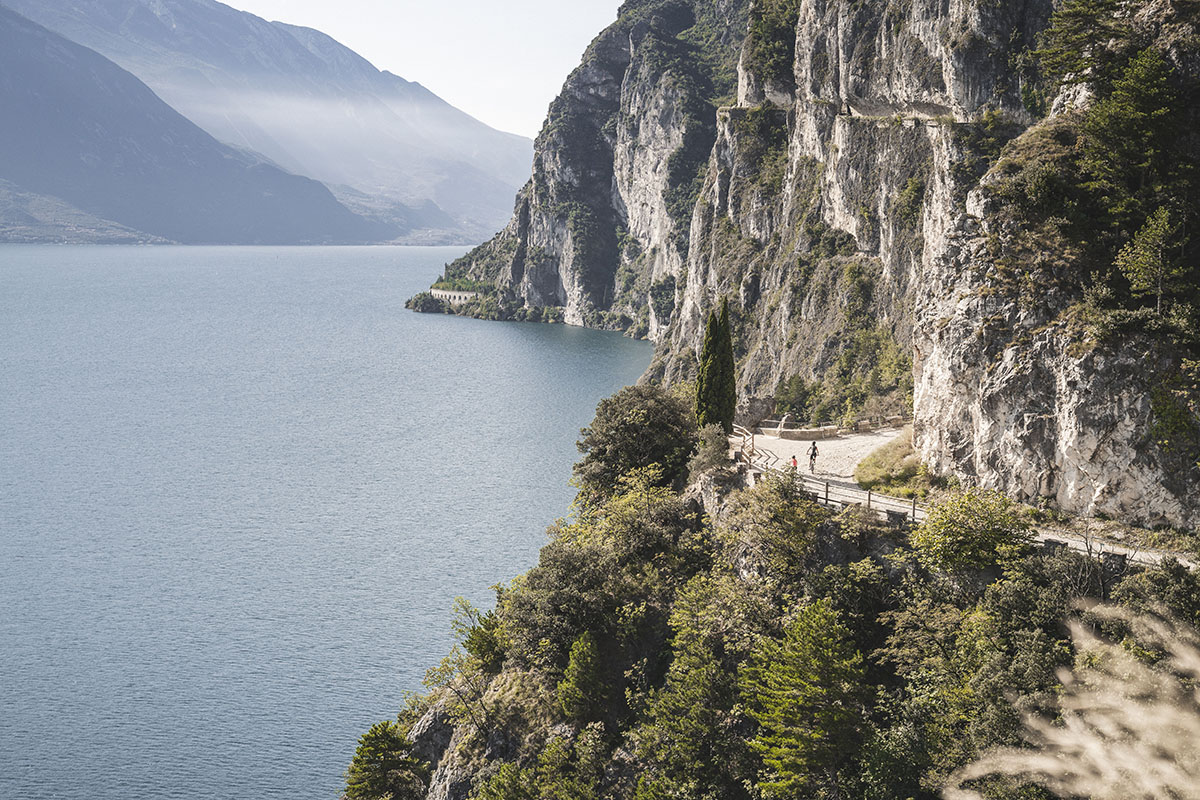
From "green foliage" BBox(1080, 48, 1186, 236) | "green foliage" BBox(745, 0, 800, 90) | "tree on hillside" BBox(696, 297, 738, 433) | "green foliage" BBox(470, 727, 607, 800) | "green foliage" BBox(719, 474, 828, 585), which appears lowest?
"green foliage" BBox(470, 727, 607, 800)

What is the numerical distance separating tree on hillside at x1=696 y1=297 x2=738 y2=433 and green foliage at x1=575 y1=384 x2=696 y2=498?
7.93 feet

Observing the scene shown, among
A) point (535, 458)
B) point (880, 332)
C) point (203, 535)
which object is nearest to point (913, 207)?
point (880, 332)

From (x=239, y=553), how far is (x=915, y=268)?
2503 inches

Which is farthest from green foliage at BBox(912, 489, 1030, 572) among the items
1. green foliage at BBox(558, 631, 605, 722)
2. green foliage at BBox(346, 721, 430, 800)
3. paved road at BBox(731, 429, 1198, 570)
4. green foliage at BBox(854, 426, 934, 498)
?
green foliage at BBox(346, 721, 430, 800)

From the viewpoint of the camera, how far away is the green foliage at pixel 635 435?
49.3 meters

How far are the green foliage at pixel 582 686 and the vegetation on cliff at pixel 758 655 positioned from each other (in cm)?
10

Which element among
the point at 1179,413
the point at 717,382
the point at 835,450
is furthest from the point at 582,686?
the point at 1179,413

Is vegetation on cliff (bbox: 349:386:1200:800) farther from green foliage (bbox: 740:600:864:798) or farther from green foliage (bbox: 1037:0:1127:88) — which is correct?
green foliage (bbox: 1037:0:1127:88)

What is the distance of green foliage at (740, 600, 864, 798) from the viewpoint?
29.2 meters

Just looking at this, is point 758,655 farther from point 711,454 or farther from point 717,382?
point 717,382

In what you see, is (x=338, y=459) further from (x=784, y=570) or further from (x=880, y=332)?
(x=784, y=570)

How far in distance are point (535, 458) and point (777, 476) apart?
213 ft

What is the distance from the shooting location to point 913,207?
273 feet

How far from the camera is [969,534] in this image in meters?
30.0
